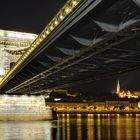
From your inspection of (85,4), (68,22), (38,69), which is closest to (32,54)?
(38,69)

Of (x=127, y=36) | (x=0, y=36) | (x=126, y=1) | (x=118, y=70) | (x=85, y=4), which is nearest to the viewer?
(x=126, y=1)

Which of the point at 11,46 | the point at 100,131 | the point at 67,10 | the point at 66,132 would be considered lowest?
the point at 100,131

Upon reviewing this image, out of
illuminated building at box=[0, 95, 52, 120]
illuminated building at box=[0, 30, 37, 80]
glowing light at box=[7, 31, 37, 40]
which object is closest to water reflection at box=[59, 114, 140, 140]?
illuminated building at box=[0, 95, 52, 120]

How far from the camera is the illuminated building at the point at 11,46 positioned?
101750 millimetres

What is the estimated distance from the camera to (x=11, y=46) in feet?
345

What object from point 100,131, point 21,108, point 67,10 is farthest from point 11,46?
point 67,10

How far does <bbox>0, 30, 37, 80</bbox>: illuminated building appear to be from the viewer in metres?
102

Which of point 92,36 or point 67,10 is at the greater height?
point 67,10

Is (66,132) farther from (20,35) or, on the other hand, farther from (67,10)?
(20,35)

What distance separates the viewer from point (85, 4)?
2038cm

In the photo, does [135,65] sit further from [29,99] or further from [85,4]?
[29,99]

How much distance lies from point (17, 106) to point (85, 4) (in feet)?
215

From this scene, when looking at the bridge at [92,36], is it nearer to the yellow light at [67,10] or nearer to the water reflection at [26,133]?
the yellow light at [67,10]

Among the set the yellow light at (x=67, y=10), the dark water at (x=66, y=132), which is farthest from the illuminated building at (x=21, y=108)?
the yellow light at (x=67, y=10)
